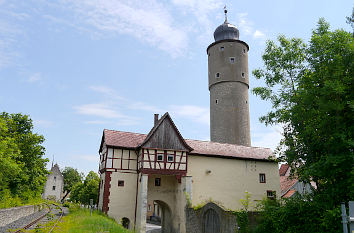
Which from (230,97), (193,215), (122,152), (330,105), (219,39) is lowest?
(193,215)

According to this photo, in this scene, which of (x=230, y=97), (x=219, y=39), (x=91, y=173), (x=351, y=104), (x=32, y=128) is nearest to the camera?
(x=351, y=104)

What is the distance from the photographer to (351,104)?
1271 cm

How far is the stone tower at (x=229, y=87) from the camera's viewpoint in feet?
115

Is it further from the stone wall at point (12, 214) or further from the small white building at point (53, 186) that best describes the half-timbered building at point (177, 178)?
the small white building at point (53, 186)

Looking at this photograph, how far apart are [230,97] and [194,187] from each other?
15.4 metres

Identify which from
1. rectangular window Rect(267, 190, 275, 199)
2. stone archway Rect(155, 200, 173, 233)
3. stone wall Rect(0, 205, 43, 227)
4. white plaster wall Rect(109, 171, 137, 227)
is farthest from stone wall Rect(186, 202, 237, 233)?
stone wall Rect(0, 205, 43, 227)

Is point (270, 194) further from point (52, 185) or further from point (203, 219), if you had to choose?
point (52, 185)

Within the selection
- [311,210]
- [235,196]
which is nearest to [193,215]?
[235,196]

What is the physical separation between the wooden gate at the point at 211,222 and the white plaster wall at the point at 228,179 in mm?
2651

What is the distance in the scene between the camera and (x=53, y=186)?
74.3 meters

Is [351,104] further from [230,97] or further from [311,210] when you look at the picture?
[230,97]

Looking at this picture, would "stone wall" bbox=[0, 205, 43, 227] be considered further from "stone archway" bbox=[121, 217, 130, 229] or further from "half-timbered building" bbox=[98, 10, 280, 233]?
"stone archway" bbox=[121, 217, 130, 229]

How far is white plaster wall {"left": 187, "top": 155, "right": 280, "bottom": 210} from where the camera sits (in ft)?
82.0

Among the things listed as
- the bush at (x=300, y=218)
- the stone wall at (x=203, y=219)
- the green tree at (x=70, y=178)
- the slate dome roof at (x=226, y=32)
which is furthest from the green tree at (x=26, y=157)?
the green tree at (x=70, y=178)
